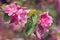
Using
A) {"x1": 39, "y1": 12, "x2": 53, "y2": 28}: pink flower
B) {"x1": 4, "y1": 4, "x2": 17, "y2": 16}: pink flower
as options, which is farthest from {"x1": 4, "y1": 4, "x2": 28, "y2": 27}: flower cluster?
{"x1": 39, "y1": 12, "x2": 53, "y2": 28}: pink flower

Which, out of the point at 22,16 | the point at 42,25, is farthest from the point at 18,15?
the point at 42,25

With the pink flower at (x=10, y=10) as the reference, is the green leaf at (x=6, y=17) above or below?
below

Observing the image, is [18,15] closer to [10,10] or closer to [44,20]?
[10,10]

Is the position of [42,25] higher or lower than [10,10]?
lower

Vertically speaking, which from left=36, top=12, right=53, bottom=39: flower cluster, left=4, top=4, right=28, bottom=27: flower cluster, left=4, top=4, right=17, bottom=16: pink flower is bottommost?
left=36, top=12, right=53, bottom=39: flower cluster

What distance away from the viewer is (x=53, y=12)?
143 inches

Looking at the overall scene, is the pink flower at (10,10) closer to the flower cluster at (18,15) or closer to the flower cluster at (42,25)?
the flower cluster at (18,15)

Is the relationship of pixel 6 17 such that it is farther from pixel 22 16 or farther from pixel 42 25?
pixel 42 25

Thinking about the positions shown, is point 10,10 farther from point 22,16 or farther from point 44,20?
point 44,20

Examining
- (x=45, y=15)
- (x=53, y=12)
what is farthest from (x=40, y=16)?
(x=53, y=12)

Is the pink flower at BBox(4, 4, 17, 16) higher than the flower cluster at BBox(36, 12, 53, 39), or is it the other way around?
the pink flower at BBox(4, 4, 17, 16)

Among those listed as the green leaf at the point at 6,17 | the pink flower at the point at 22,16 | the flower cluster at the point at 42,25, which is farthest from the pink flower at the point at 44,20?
the green leaf at the point at 6,17

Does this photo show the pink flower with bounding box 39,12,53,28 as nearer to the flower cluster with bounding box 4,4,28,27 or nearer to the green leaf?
the flower cluster with bounding box 4,4,28,27

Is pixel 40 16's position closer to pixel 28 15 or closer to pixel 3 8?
pixel 28 15
